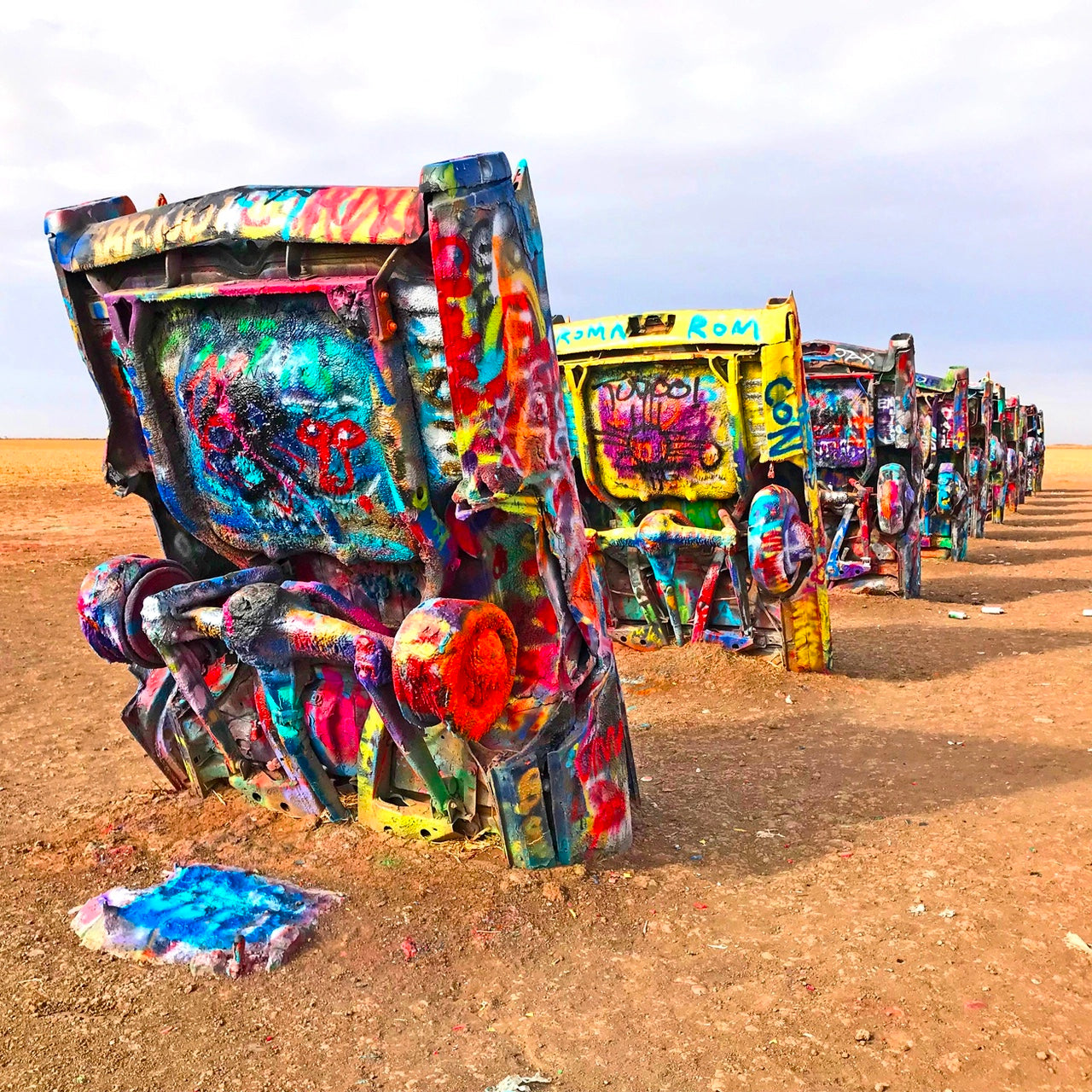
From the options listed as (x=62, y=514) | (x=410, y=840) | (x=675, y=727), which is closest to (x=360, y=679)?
(x=410, y=840)

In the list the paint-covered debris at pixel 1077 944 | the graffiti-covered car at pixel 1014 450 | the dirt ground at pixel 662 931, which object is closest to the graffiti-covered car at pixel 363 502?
the dirt ground at pixel 662 931

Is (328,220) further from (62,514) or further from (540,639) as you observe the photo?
(62,514)

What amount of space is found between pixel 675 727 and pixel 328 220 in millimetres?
3610

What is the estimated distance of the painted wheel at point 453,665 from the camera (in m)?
3.05

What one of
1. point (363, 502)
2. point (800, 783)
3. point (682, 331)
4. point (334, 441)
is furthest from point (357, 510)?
point (682, 331)

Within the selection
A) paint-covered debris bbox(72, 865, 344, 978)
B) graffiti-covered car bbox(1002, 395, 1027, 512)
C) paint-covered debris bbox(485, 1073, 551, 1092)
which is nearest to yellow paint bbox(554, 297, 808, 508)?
paint-covered debris bbox(72, 865, 344, 978)

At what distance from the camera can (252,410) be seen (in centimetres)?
336

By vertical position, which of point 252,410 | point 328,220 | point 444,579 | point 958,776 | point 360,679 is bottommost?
point 958,776

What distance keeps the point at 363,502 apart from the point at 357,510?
58mm

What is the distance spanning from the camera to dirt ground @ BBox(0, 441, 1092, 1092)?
2.67 metres

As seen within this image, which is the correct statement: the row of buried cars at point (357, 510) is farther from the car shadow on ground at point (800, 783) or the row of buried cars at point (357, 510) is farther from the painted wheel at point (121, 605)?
the car shadow on ground at point (800, 783)

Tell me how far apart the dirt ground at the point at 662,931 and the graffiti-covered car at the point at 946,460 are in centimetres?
747

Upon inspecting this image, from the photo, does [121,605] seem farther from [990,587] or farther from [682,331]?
[990,587]

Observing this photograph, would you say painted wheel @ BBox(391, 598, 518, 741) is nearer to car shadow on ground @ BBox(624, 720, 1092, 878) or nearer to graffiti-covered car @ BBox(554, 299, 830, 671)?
car shadow on ground @ BBox(624, 720, 1092, 878)
